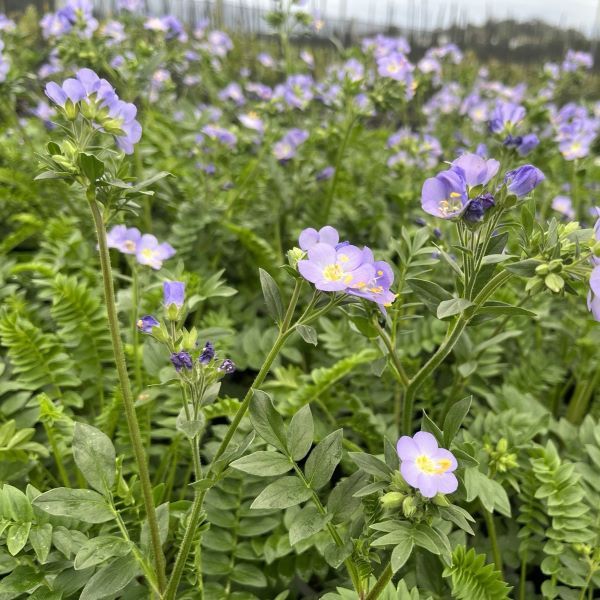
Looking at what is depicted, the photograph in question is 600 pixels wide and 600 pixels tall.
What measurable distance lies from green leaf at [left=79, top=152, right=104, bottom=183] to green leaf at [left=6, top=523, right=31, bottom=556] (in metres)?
0.71

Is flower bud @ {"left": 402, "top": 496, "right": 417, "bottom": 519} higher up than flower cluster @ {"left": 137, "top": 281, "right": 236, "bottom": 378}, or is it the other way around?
flower cluster @ {"left": 137, "top": 281, "right": 236, "bottom": 378}

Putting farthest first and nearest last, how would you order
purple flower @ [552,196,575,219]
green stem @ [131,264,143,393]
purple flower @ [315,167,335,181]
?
purple flower @ [552,196,575,219] < purple flower @ [315,167,335,181] < green stem @ [131,264,143,393]

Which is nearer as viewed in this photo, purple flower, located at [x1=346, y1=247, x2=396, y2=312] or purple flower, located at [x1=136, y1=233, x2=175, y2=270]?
purple flower, located at [x1=346, y1=247, x2=396, y2=312]

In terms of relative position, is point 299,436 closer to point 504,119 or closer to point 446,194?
point 446,194

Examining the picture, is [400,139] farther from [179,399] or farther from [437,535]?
[437,535]

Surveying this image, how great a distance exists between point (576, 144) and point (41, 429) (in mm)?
2533

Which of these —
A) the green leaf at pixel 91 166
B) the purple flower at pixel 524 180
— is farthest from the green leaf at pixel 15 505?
the purple flower at pixel 524 180

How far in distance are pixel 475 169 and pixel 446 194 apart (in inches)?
2.9

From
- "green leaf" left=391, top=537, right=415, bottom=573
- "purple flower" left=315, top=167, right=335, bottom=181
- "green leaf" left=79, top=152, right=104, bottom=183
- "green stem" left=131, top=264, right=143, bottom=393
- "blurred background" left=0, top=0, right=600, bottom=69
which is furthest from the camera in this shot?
"blurred background" left=0, top=0, right=600, bottom=69

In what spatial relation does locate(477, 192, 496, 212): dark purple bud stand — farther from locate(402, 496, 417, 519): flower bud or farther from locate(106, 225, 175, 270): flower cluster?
locate(106, 225, 175, 270): flower cluster

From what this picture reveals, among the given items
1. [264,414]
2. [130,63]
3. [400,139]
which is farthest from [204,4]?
[264,414]

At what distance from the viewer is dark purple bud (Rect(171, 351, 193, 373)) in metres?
1.11

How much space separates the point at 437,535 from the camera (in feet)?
3.21

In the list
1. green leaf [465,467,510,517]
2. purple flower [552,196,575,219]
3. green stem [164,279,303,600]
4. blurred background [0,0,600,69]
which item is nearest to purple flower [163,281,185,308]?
green stem [164,279,303,600]
